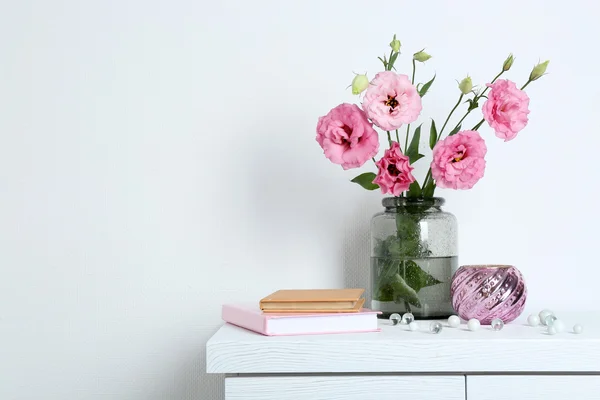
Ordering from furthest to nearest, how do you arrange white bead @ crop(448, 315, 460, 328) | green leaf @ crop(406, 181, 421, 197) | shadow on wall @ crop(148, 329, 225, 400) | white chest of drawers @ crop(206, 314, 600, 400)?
shadow on wall @ crop(148, 329, 225, 400) < green leaf @ crop(406, 181, 421, 197) < white bead @ crop(448, 315, 460, 328) < white chest of drawers @ crop(206, 314, 600, 400)

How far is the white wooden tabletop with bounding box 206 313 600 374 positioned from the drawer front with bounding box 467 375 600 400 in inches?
0.5

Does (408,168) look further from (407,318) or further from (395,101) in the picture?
(407,318)

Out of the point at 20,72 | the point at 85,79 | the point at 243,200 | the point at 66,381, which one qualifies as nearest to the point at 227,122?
the point at 243,200

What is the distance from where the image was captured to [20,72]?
1422 millimetres

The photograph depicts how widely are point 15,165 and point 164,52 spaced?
0.36 metres

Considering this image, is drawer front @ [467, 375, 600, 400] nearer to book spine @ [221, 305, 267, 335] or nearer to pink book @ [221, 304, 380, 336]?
pink book @ [221, 304, 380, 336]

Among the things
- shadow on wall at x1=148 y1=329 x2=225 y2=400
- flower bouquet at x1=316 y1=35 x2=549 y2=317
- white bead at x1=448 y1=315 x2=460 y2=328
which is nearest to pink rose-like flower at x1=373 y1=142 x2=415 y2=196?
flower bouquet at x1=316 y1=35 x2=549 y2=317

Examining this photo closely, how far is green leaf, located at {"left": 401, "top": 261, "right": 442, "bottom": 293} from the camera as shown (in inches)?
46.4

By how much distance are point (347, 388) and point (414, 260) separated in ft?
0.91

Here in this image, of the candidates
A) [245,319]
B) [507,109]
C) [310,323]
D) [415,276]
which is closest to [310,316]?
[310,323]

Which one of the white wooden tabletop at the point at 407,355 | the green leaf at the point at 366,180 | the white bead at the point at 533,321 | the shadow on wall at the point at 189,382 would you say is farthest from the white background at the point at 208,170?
the white wooden tabletop at the point at 407,355

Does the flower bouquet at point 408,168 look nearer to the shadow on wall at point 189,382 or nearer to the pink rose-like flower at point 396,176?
the pink rose-like flower at point 396,176

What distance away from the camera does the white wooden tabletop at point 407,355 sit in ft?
3.22

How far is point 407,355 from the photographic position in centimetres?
98
